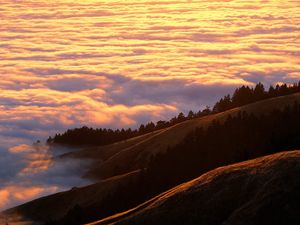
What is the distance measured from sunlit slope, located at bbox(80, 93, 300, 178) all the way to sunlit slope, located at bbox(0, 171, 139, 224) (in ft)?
64.4

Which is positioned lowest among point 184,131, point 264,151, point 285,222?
point 285,222

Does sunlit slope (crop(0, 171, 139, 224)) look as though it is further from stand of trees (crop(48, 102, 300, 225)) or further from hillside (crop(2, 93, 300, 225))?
stand of trees (crop(48, 102, 300, 225))

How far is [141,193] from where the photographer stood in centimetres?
11275

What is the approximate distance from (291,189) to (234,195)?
5.39 meters

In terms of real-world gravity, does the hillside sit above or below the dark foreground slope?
above

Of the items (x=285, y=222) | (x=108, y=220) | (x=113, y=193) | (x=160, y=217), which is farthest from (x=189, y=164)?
(x=285, y=222)

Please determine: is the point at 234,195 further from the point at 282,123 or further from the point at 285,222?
the point at 282,123

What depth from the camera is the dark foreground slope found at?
55.5 metres

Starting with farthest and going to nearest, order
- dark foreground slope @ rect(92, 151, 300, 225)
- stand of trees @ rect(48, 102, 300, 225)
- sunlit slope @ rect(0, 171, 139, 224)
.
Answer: sunlit slope @ rect(0, 171, 139, 224) < stand of trees @ rect(48, 102, 300, 225) < dark foreground slope @ rect(92, 151, 300, 225)

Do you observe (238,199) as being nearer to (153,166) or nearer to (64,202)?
(153,166)

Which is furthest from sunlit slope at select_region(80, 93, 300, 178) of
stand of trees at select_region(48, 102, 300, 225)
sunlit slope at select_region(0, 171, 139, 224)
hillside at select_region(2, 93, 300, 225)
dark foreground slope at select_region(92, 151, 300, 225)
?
dark foreground slope at select_region(92, 151, 300, 225)

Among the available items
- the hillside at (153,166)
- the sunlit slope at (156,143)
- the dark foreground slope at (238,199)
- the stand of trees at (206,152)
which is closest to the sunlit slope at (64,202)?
the hillside at (153,166)

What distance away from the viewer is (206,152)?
135 meters

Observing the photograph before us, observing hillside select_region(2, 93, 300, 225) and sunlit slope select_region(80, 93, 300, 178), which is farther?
sunlit slope select_region(80, 93, 300, 178)
